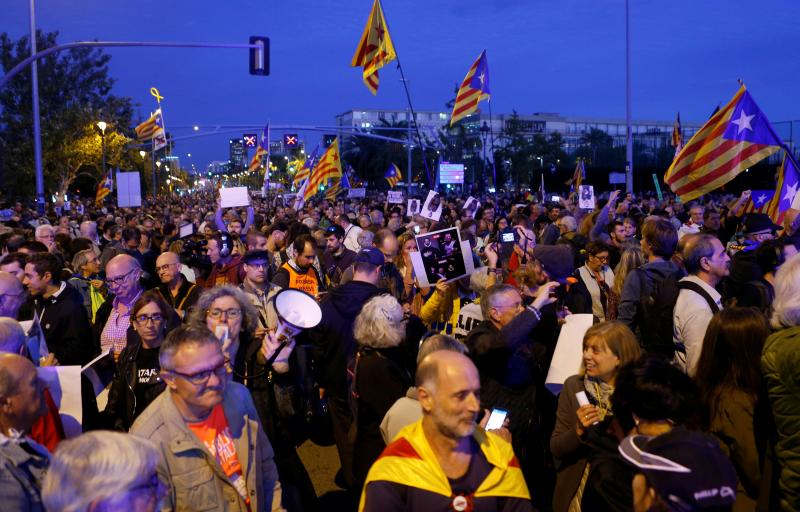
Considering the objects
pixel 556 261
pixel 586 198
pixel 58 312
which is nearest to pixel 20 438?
pixel 58 312

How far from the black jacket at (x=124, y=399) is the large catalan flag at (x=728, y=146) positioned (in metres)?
6.41

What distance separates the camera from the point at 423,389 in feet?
10.2

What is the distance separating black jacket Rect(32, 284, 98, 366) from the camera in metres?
6.06

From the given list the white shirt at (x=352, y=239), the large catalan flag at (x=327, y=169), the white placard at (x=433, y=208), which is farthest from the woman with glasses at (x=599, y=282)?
the large catalan flag at (x=327, y=169)

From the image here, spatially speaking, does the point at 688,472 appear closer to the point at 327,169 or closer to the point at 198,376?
the point at 198,376

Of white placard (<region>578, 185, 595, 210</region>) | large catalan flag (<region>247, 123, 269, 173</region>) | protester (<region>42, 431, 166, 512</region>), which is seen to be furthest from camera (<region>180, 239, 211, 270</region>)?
large catalan flag (<region>247, 123, 269, 173</region>)

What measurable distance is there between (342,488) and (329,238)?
5.24m

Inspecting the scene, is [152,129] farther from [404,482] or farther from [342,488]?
[404,482]

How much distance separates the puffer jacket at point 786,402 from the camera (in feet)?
11.6

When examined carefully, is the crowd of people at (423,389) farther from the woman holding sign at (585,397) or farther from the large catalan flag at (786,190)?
the large catalan flag at (786,190)

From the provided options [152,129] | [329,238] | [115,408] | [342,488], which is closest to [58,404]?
[115,408]

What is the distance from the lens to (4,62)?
3797 cm

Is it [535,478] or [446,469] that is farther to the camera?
[535,478]

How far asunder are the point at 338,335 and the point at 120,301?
1.87 metres
